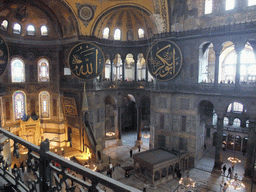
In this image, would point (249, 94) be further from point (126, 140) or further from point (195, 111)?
point (126, 140)

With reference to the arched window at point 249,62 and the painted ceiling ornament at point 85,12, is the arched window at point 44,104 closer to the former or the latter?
the painted ceiling ornament at point 85,12

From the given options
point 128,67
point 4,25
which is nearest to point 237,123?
point 128,67

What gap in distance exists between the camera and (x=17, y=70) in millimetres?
13672

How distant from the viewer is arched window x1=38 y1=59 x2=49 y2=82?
14430mm

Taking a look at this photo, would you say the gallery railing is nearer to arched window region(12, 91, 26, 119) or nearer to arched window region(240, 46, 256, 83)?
arched window region(12, 91, 26, 119)

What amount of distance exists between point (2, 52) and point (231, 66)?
17.9m

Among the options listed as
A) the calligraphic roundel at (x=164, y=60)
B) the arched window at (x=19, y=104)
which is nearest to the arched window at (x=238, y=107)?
the calligraphic roundel at (x=164, y=60)

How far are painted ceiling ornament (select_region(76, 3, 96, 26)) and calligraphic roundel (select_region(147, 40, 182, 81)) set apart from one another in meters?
4.53

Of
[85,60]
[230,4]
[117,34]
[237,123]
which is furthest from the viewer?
[237,123]

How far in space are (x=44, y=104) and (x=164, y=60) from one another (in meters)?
8.97

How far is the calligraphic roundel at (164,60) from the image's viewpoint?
11.4 meters

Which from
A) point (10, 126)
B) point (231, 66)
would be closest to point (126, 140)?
point (10, 126)

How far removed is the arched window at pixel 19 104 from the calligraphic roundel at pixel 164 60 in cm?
886

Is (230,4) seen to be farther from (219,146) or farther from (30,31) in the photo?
(30,31)
